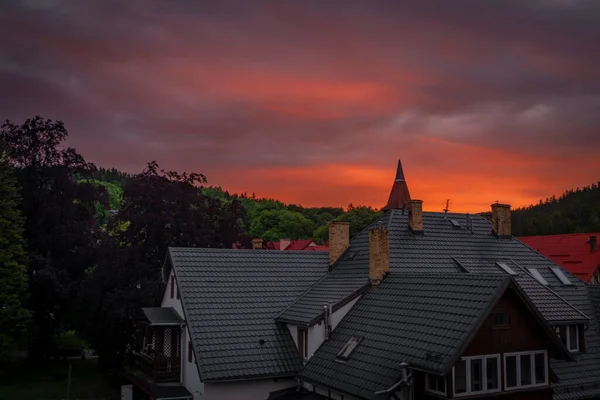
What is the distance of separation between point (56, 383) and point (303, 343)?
1777 cm

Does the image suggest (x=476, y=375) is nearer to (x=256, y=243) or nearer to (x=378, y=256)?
(x=378, y=256)

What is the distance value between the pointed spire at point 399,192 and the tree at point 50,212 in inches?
1411

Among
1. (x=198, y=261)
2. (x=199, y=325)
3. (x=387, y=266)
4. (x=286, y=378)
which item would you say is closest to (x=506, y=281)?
(x=387, y=266)

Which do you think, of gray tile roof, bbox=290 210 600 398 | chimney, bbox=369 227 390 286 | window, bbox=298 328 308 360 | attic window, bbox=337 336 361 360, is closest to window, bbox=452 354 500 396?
attic window, bbox=337 336 361 360

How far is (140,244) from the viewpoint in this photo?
121 ft

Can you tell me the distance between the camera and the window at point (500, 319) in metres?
19.4

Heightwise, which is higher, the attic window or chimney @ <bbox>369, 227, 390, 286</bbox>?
chimney @ <bbox>369, 227, 390, 286</bbox>

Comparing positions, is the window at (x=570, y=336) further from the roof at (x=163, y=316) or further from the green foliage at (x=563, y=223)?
the green foliage at (x=563, y=223)

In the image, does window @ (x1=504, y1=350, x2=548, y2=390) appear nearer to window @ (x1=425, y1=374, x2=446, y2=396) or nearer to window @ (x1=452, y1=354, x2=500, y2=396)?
window @ (x1=452, y1=354, x2=500, y2=396)

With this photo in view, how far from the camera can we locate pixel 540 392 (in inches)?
802

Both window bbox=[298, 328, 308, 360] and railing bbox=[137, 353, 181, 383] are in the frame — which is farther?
railing bbox=[137, 353, 181, 383]

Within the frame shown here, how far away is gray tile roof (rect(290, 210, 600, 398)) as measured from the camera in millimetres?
24953

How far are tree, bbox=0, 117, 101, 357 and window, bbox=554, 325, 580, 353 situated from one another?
28.1 metres

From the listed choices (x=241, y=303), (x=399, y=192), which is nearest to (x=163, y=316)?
(x=241, y=303)
